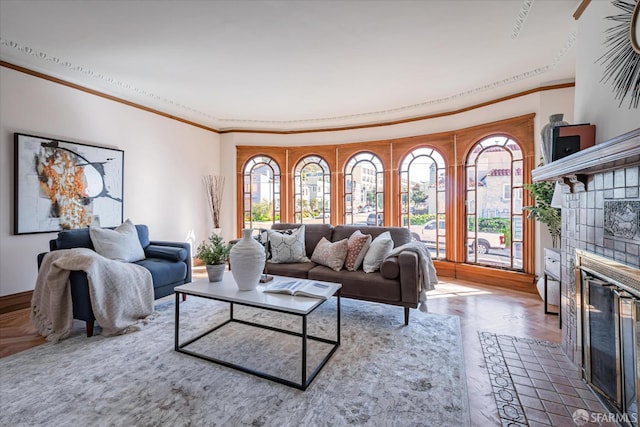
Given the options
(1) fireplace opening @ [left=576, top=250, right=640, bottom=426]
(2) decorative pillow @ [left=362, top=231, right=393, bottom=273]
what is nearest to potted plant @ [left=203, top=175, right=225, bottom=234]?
(2) decorative pillow @ [left=362, top=231, right=393, bottom=273]

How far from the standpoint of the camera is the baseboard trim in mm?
3051

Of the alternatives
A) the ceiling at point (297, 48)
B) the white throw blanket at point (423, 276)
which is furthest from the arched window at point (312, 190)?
the white throw blanket at point (423, 276)

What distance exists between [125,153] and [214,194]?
1.74 m

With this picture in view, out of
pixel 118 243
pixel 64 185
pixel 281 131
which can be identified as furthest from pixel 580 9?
pixel 64 185

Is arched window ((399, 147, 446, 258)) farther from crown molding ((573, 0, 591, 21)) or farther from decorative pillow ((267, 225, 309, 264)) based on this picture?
crown molding ((573, 0, 591, 21))

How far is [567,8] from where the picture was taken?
7.47 ft

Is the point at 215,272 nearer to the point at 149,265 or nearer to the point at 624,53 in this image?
the point at 149,265

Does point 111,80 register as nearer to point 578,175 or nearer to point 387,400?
point 387,400

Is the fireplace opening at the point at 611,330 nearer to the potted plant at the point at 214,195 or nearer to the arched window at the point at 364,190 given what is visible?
the arched window at the point at 364,190

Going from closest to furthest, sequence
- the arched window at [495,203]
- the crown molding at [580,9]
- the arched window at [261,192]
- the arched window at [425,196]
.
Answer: the crown molding at [580,9]
the arched window at [495,203]
the arched window at [425,196]
the arched window at [261,192]

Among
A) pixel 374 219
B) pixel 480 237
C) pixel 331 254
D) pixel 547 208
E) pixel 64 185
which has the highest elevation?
pixel 64 185

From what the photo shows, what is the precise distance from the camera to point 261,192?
5863 mm

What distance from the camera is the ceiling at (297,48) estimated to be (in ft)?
7.57

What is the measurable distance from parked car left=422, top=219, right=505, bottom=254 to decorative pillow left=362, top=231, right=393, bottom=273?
6.69 feet
